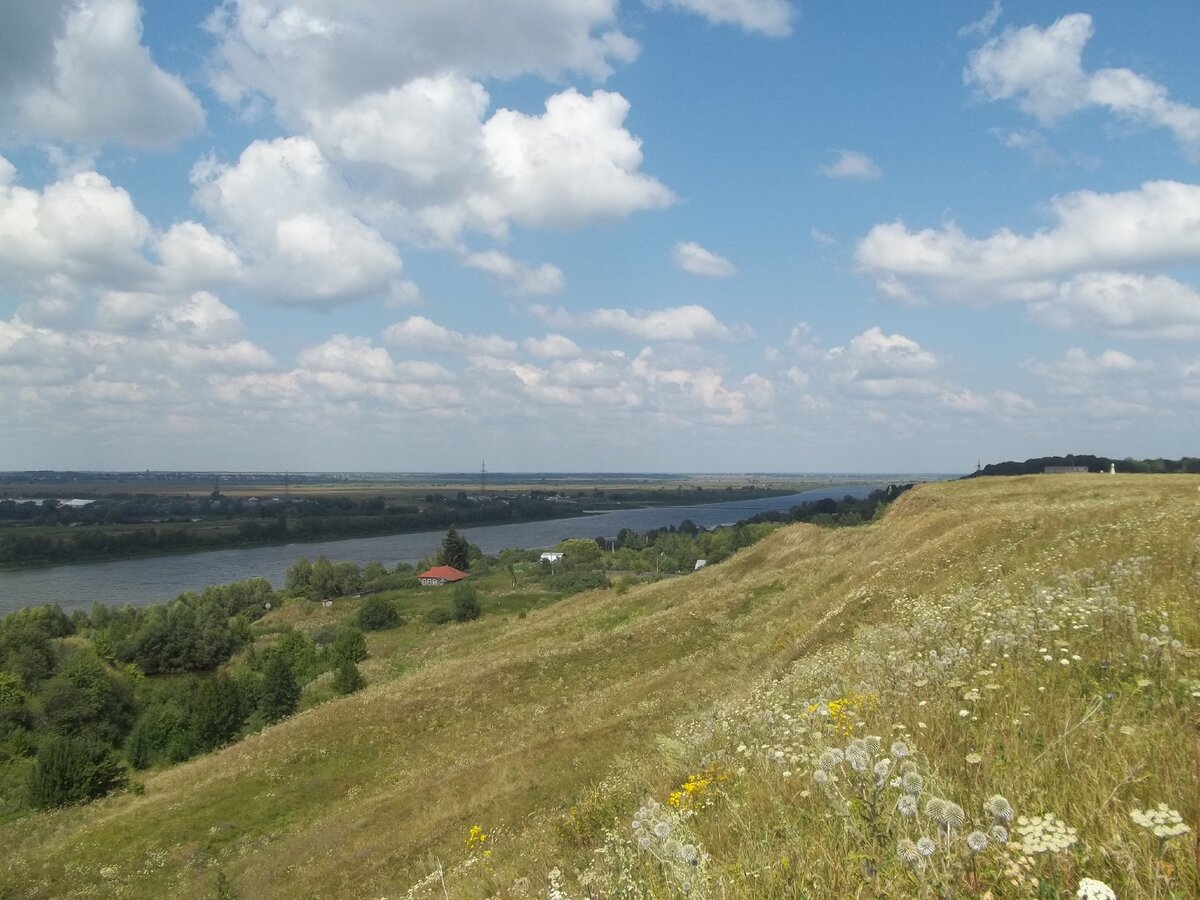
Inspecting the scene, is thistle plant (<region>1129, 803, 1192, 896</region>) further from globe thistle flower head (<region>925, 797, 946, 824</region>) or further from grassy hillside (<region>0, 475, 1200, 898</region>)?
globe thistle flower head (<region>925, 797, 946, 824</region>)

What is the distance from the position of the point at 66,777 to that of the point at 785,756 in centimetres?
3429

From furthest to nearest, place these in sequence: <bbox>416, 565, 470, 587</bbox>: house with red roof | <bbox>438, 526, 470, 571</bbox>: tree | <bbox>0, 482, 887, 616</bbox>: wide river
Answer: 1. <bbox>438, 526, 470, 571</bbox>: tree
2. <bbox>416, 565, 470, 587</bbox>: house with red roof
3. <bbox>0, 482, 887, 616</bbox>: wide river

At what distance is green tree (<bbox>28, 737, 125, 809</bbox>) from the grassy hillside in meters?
2.82

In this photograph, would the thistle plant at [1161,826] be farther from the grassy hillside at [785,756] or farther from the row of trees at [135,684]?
the row of trees at [135,684]

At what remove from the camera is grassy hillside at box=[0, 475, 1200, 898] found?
330 cm

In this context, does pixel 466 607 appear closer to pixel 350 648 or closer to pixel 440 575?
pixel 350 648

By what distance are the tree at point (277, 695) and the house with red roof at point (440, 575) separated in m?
54.8

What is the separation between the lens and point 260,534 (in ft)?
510

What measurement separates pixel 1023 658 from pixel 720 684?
13.0 metres

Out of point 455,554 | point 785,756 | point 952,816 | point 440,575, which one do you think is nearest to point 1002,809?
point 952,816

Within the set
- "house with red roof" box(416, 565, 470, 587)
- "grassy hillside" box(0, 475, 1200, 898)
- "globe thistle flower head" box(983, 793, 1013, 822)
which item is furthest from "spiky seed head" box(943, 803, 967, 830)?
"house with red roof" box(416, 565, 470, 587)

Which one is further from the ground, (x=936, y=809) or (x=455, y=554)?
(x=936, y=809)

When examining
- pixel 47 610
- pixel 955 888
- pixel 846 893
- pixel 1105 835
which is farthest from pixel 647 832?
pixel 47 610

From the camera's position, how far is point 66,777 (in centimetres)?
2919
